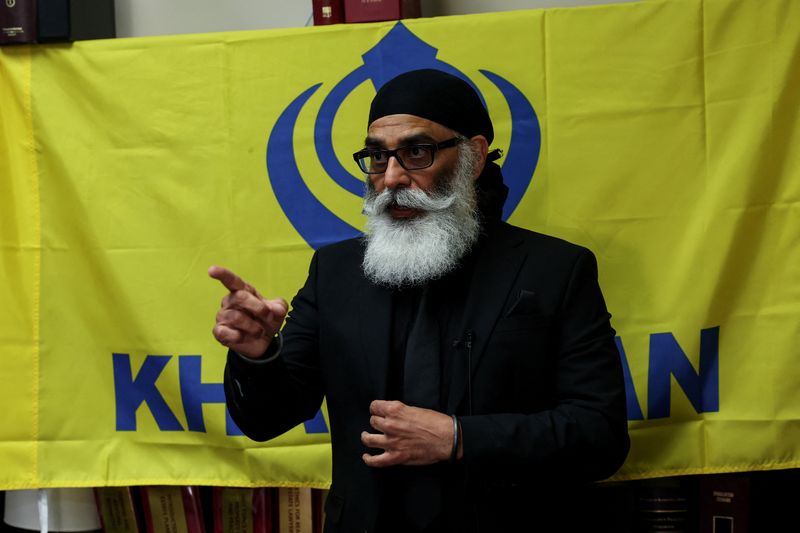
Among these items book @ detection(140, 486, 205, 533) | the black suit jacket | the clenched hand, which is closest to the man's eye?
the black suit jacket

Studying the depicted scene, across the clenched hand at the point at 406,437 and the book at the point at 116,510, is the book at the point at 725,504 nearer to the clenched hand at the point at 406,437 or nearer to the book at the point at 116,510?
the clenched hand at the point at 406,437

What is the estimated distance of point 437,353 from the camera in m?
2.01

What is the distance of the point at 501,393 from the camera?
1.99 m

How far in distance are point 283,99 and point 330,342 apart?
1.17 meters

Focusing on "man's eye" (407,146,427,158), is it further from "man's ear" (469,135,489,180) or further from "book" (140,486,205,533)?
"book" (140,486,205,533)

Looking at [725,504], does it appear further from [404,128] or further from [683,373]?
[404,128]

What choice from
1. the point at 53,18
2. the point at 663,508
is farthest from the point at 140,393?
the point at 663,508

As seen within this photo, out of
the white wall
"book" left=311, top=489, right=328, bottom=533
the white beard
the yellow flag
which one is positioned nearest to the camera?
the white beard

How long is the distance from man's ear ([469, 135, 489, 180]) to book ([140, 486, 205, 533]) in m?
1.60

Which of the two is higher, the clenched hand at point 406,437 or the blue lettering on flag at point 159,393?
the clenched hand at point 406,437

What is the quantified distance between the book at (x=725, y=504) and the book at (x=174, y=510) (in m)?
1.66

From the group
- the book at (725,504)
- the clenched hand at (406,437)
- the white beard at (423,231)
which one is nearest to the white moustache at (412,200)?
the white beard at (423,231)

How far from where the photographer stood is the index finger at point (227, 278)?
1783 millimetres

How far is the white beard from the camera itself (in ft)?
6.99
